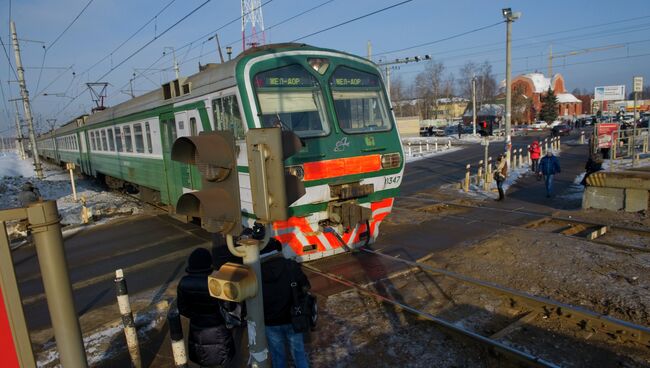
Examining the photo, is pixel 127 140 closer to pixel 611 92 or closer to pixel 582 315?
pixel 582 315

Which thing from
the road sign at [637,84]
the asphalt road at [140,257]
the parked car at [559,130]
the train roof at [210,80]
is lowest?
the parked car at [559,130]

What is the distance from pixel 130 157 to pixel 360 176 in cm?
895

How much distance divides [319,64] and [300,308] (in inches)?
184

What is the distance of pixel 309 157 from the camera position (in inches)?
259

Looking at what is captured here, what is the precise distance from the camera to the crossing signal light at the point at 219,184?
2.64 metres

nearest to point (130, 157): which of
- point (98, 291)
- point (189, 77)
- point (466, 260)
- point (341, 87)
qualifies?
→ point (189, 77)

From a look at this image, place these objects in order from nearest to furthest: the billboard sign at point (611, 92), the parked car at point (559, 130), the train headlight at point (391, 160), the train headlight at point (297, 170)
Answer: the train headlight at point (297, 170)
the train headlight at point (391, 160)
the parked car at point (559, 130)
the billboard sign at point (611, 92)

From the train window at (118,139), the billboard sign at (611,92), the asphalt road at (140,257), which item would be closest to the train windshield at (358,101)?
the asphalt road at (140,257)

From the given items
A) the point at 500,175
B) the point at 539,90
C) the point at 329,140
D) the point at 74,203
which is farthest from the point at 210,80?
the point at 539,90

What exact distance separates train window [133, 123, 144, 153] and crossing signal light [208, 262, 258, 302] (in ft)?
33.5

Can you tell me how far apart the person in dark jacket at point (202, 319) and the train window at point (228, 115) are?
10.5 feet

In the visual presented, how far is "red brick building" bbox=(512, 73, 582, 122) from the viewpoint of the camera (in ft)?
256

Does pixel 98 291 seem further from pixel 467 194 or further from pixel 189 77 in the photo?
pixel 467 194

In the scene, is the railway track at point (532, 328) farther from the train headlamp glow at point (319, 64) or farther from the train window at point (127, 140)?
the train window at point (127, 140)
